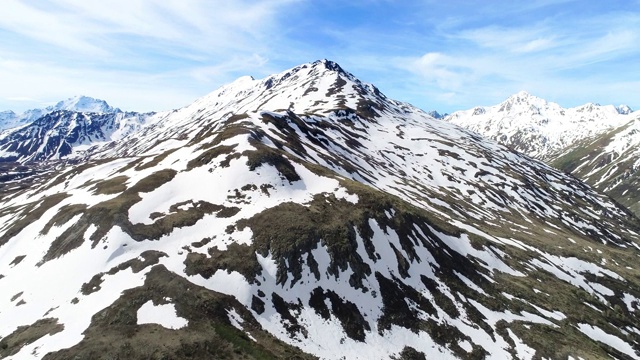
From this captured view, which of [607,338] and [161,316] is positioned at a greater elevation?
[161,316]

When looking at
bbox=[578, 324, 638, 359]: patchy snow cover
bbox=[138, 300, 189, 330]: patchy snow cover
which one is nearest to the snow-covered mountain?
bbox=[138, 300, 189, 330]: patchy snow cover

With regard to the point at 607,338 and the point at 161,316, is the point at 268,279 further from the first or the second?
the point at 607,338

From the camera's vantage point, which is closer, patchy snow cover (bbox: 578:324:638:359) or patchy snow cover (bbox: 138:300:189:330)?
patchy snow cover (bbox: 138:300:189:330)

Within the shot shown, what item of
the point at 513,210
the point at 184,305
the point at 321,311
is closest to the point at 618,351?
the point at 321,311

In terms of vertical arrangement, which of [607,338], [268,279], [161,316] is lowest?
[607,338]

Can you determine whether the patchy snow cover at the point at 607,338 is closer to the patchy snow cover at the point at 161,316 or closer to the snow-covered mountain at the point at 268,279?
the snow-covered mountain at the point at 268,279

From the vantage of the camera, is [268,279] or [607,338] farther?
[607,338]

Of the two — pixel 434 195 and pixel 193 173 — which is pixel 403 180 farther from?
pixel 193 173

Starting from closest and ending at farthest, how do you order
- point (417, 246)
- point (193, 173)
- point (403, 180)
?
point (417, 246) → point (193, 173) → point (403, 180)

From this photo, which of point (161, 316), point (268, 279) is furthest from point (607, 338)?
point (161, 316)

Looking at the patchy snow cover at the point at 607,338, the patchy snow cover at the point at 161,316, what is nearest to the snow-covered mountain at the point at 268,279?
the patchy snow cover at the point at 161,316

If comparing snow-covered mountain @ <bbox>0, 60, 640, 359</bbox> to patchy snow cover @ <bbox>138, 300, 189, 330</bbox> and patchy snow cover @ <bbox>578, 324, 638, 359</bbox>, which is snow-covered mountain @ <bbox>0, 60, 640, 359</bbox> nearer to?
patchy snow cover @ <bbox>138, 300, 189, 330</bbox>
